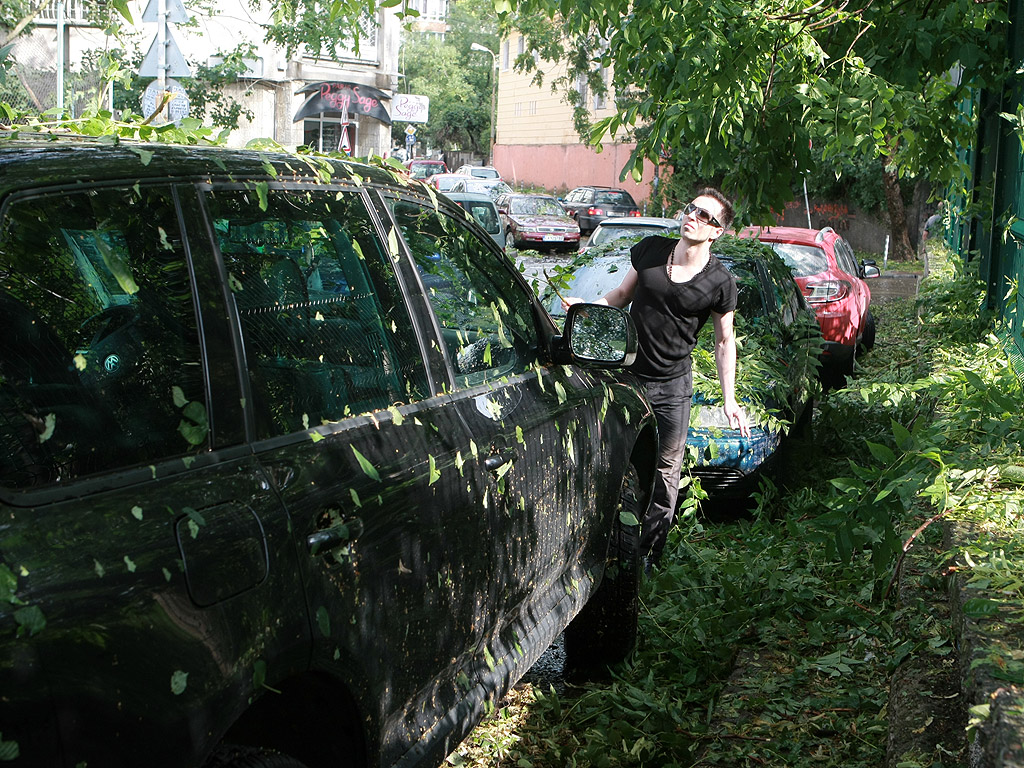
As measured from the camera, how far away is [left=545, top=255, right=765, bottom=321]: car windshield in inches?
298

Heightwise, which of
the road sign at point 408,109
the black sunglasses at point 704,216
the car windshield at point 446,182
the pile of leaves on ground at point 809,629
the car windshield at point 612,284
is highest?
the road sign at point 408,109

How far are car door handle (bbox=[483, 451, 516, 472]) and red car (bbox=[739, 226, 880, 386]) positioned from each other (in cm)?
751

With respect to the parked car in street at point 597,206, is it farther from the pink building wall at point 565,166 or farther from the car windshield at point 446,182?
the pink building wall at point 565,166

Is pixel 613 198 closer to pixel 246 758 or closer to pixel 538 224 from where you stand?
pixel 538 224

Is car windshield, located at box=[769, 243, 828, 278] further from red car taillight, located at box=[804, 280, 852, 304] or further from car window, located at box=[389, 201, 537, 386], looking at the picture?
car window, located at box=[389, 201, 537, 386]

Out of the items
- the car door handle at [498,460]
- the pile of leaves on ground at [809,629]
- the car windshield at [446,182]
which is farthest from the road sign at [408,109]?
the car door handle at [498,460]

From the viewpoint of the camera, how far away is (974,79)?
27.5 ft

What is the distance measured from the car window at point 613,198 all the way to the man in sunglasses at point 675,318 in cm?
3209

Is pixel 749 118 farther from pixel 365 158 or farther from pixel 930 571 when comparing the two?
pixel 365 158

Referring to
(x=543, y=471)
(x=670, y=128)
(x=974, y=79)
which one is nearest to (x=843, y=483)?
(x=543, y=471)

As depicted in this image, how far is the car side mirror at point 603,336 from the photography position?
4.00 metres

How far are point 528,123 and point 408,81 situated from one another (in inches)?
838

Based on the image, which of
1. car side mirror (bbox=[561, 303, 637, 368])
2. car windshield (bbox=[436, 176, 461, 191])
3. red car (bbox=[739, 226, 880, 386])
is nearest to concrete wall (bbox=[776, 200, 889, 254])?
car windshield (bbox=[436, 176, 461, 191])

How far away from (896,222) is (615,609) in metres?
25.7
